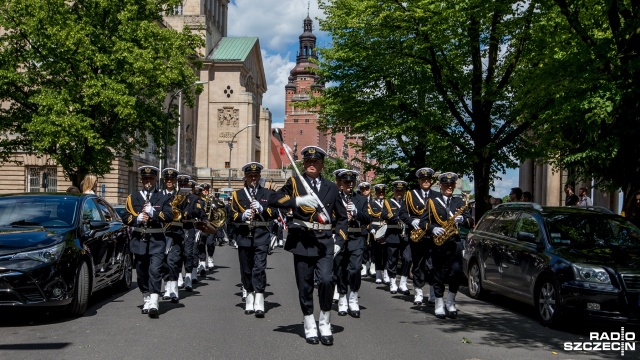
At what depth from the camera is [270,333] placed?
8.87m

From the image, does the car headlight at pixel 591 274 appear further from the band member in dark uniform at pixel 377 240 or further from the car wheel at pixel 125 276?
the car wheel at pixel 125 276

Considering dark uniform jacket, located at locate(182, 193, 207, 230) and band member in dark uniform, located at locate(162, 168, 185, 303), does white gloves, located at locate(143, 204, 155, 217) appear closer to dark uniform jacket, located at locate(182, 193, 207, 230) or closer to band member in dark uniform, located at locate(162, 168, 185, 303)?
band member in dark uniform, located at locate(162, 168, 185, 303)

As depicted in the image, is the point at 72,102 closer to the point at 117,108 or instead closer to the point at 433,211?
the point at 117,108

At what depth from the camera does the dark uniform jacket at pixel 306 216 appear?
8.51 metres

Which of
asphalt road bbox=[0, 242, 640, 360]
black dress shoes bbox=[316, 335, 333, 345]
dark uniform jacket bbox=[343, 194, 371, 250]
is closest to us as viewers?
asphalt road bbox=[0, 242, 640, 360]

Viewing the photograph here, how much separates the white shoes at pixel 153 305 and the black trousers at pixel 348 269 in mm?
2549

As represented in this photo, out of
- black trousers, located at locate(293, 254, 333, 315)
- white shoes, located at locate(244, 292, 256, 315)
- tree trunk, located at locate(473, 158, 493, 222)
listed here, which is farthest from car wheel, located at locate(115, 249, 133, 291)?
tree trunk, located at locate(473, 158, 493, 222)

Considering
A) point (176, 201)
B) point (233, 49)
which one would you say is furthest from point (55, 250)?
point (233, 49)

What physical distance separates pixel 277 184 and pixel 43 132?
215 ft

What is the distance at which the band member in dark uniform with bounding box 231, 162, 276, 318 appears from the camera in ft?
34.7

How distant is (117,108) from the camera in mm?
29016

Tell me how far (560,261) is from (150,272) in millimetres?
5391

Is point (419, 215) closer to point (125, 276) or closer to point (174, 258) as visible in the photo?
point (174, 258)

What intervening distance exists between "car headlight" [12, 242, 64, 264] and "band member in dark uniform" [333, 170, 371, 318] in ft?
12.4
